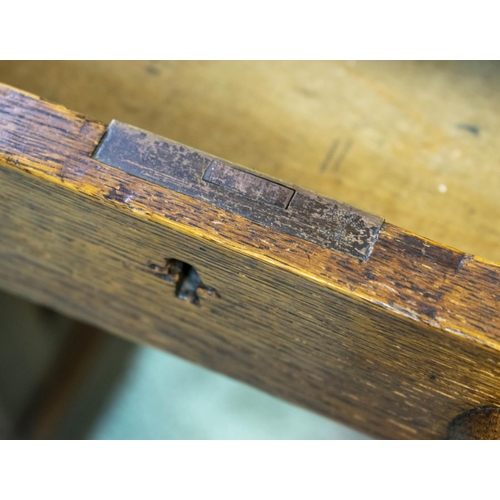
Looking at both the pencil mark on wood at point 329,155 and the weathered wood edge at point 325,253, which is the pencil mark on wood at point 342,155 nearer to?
the pencil mark on wood at point 329,155

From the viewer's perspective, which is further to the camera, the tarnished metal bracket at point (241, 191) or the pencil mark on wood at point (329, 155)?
the pencil mark on wood at point (329, 155)

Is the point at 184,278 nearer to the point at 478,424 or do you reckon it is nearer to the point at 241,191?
the point at 241,191

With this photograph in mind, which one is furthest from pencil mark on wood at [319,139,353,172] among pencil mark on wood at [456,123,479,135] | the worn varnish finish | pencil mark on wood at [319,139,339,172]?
the worn varnish finish

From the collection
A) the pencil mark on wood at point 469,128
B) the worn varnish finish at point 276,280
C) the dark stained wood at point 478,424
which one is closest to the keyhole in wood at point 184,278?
the worn varnish finish at point 276,280

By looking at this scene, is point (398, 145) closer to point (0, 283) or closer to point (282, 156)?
point (282, 156)

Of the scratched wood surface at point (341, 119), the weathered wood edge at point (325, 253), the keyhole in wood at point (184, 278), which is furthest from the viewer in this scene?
the scratched wood surface at point (341, 119)

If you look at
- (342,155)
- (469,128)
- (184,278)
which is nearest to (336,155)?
(342,155)
